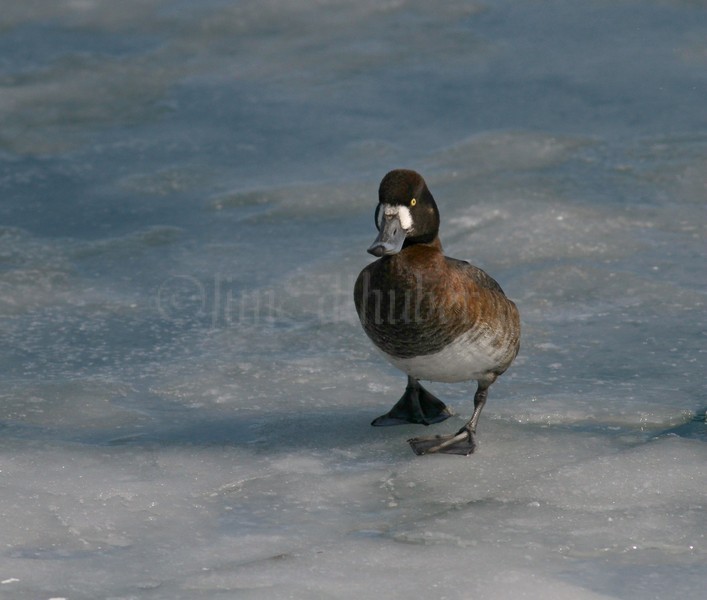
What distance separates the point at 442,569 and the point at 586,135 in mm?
5573

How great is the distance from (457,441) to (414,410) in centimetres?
34

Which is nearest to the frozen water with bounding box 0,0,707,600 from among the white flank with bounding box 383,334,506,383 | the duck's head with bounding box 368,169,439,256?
the white flank with bounding box 383,334,506,383

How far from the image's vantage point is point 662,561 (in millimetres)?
3703

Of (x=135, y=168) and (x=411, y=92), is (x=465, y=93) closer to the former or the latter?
(x=411, y=92)

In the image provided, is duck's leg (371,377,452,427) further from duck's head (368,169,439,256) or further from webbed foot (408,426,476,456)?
duck's head (368,169,439,256)

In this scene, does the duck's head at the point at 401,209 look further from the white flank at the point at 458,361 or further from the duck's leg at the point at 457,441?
the duck's leg at the point at 457,441

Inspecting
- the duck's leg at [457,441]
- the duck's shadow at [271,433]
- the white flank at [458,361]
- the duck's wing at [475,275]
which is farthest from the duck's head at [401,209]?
the duck's shadow at [271,433]

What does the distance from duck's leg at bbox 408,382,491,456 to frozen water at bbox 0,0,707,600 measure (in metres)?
0.06

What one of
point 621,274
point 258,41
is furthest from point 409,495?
point 258,41

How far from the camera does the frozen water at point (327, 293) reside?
386 cm

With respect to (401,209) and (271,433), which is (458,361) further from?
(271,433)

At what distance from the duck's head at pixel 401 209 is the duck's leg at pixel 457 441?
0.70 meters

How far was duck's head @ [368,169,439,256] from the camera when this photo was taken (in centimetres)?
447

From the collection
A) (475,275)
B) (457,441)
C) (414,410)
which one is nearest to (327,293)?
(414,410)
